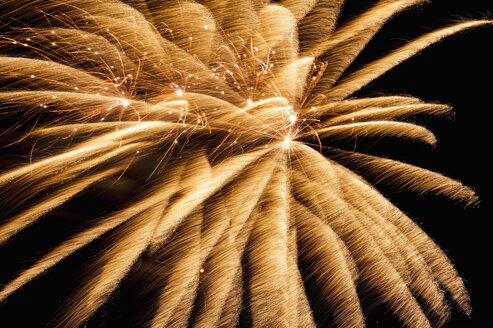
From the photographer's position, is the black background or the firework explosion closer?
the firework explosion

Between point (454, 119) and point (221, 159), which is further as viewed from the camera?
point (454, 119)

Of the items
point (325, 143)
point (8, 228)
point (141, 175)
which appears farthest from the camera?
point (325, 143)

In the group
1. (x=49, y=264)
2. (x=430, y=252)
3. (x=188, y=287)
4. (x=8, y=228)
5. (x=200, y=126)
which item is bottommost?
(x=430, y=252)

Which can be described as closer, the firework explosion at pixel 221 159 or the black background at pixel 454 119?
the firework explosion at pixel 221 159

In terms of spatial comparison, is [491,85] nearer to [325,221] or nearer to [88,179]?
[325,221]

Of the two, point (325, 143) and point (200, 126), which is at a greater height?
point (200, 126)

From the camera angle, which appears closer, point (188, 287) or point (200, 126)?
point (188, 287)

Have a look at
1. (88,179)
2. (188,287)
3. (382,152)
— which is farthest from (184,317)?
(382,152)

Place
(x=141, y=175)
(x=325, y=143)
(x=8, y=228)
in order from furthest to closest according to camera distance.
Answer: (x=325, y=143) → (x=141, y=175) → (x=8, y=228)
